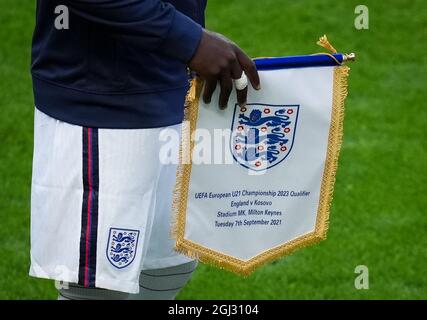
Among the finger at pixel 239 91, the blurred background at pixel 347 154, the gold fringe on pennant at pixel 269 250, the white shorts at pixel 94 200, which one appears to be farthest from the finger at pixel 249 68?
the blurred background at pixel 347 154

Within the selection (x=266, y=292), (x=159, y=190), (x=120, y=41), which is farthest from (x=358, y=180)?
(x=120, y=41)

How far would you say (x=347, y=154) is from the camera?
5.09 m

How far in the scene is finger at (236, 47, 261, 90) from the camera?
225 centimetres

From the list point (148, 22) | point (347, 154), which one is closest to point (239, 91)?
point (148, 22)

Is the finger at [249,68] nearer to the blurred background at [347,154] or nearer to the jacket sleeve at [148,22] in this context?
the jacket sleeve at [148,22]

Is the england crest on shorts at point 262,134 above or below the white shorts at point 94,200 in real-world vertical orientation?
above

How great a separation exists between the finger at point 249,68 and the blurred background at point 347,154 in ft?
5.36

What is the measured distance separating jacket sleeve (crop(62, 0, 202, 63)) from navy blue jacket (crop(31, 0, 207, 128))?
12mm

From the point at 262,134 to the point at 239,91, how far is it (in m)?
0.16

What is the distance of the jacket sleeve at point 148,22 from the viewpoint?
212 centimetres

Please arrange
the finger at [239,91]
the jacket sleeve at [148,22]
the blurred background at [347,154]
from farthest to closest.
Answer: the blurred background at [347,154] < the finger at [239,91] < the jacket sleeve at [148,22]

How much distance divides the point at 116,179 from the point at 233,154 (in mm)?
311

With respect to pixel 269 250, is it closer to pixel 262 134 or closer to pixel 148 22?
pixel 262 134
